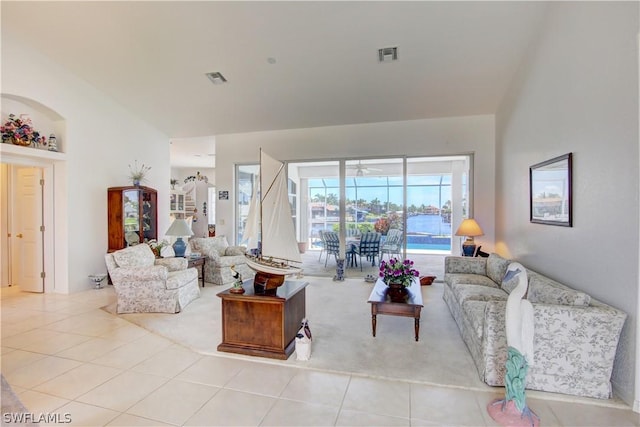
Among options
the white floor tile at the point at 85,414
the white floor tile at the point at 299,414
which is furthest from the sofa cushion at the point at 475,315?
the white floor tile at the point at 85,414

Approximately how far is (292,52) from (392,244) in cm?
404

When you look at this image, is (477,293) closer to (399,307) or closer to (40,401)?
(399,307)

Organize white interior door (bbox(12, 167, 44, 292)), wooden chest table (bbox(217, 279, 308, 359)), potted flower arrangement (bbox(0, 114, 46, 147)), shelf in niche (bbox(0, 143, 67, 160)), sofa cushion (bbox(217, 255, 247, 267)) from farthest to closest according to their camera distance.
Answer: sofa cushion (bbox(217, 255, 247, 267)) < white interior door (bbox(12, 167, 44, 292)) < potted flower arrangement (bbox(0, 114, 46, 147)) < shelf in niche (bbox(0, 143, 67, 160)) < wooden chest table (bbox(217, 279, 308, 359))

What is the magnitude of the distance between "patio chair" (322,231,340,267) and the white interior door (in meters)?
5.06

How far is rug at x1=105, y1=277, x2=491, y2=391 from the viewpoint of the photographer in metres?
2.69

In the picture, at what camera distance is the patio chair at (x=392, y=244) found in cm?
631

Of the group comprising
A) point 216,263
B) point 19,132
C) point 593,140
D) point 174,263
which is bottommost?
point 216,263

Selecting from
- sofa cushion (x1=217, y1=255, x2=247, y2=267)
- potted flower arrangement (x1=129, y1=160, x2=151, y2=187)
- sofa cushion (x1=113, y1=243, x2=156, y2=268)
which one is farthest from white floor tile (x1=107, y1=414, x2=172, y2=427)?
potted flower arrangement (x1=129, y1=160, x2=151, y2=187)

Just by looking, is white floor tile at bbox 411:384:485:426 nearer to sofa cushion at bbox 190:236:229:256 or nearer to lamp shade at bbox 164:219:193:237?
lamp shade at bbox 164:219:193:237

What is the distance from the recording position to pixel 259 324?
2.97 meters

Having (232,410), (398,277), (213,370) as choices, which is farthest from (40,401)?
(398,277)

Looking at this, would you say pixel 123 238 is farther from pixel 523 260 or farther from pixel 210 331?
pixel 523 260

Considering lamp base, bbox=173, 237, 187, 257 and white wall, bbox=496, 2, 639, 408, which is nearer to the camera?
white wall, bbox=496, 2, 639, 408

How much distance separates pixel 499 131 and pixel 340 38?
3.24m
